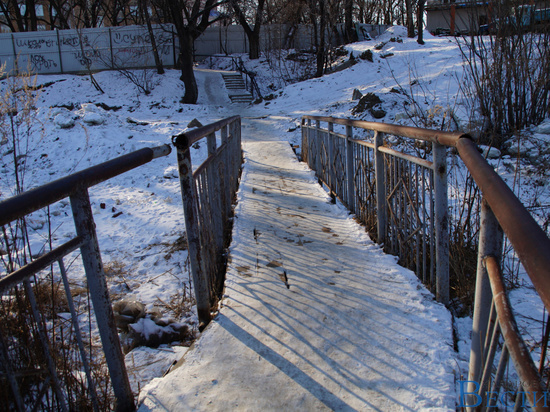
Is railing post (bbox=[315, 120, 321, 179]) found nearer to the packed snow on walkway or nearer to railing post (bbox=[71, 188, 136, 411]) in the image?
the packed snow on walkway

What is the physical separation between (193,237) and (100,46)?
2837cm

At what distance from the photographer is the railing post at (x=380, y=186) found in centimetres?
398

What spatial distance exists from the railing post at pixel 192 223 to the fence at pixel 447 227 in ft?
5.38

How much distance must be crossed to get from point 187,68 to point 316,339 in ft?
70.8

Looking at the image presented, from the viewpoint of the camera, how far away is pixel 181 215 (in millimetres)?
7559

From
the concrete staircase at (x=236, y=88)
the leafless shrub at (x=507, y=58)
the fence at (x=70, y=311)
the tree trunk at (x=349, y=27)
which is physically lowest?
the fence at (x=70, y=311)

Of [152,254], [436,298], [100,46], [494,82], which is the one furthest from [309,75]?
[436,298]

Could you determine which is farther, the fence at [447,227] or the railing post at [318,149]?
the railing post at [318,149]

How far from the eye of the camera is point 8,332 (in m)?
2.06

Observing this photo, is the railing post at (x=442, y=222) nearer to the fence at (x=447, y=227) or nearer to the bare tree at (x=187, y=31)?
the fence at (x=447, y=227)

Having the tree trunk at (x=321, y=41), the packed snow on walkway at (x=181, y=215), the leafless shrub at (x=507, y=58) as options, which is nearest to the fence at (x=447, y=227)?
the packed snow on walkway at (x=181, y=215)

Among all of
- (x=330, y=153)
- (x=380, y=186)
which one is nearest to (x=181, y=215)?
(x=330, y=153)

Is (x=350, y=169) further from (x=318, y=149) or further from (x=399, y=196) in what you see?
(x=318, y=149)

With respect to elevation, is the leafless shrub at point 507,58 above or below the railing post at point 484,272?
above
